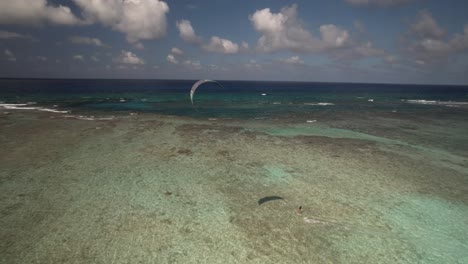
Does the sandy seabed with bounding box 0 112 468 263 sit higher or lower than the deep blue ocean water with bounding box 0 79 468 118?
lower

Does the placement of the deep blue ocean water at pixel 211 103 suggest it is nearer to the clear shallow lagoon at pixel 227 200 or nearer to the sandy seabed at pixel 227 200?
the clear shallow lagoon at pixel 227 200

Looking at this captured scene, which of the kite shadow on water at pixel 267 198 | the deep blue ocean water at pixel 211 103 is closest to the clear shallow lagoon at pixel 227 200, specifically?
the kite shadow on water at pixel 267 198

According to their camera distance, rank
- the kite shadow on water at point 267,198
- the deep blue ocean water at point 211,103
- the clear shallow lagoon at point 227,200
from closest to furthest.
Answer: the clear shallow lagoon at point 227,200
the kite shadow on water at point 267,198
the deep blue ocean water at point 211,103

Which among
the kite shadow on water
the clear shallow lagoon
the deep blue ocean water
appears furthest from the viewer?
the deep blue ocean water

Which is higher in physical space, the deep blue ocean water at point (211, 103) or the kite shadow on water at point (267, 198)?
the deep blue ocean water at point (211, 103)

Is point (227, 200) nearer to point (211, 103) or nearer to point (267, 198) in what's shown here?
point (267, 198)

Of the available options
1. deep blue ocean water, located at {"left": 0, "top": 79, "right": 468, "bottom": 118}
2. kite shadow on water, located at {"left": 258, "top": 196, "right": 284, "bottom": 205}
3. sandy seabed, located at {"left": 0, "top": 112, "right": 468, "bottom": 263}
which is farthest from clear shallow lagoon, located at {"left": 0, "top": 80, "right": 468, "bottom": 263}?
deep blue ocean water, located at {"left": 0, "top": 79, "right": 468, "bottom": 118}

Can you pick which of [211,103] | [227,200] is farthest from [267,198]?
[211,103]

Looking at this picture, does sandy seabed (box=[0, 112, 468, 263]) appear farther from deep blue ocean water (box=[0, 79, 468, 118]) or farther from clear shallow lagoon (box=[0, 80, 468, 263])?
deep blue ocean water (box=[0, 79, 468, 118])
